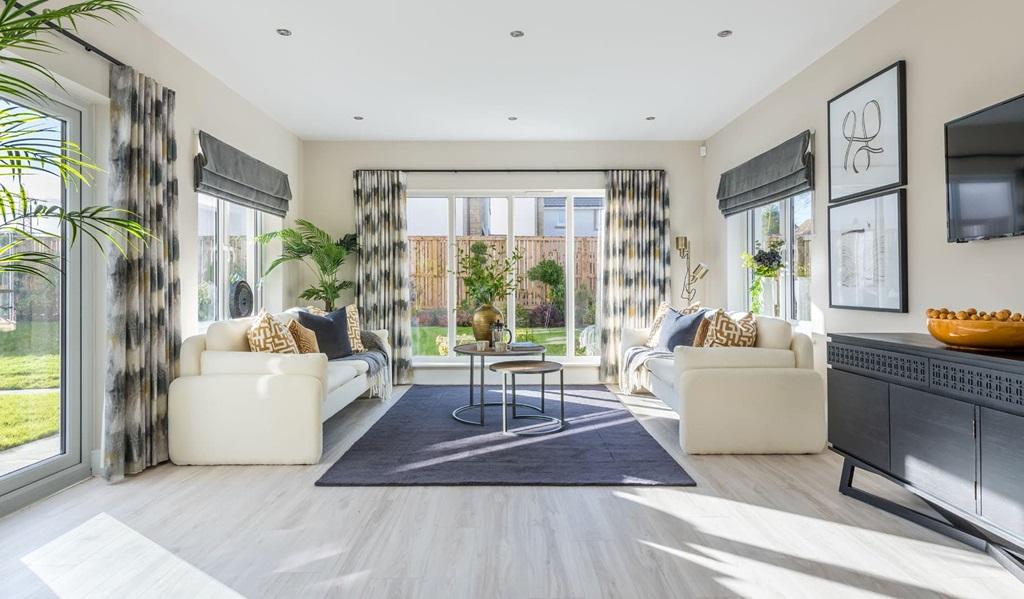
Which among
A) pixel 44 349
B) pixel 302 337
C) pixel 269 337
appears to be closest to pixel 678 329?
pixel 302 337

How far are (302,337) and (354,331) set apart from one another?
910mm

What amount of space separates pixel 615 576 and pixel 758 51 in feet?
11.7

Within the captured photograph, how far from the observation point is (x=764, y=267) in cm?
476

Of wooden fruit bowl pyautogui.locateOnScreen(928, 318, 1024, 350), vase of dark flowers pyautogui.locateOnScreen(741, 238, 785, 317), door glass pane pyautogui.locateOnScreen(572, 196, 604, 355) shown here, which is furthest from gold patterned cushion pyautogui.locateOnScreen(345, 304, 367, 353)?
wooden fruit bowl pyautogui.locateOnScreen(928, 318, 1024, 350)

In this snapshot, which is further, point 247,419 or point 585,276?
point 585,276

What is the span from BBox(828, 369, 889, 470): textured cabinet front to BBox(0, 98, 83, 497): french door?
13.7ft

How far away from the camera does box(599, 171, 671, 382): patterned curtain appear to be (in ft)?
20.3

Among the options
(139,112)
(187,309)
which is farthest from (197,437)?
(139,112)

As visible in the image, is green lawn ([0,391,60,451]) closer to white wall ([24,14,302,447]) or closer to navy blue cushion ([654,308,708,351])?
white wall ([24,14,302,447])

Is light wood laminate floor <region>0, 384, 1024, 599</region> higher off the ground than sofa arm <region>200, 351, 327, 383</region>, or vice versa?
sofa arm <region>200, 351, 327, 383</region>

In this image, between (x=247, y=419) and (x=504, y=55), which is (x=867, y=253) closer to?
(x=504, y=55)

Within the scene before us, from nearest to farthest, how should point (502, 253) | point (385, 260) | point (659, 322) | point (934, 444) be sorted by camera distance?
point (934, 444)
point (659, 322)
point (385, 260)
point (502, 253)

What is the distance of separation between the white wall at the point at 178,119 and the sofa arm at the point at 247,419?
46 cm

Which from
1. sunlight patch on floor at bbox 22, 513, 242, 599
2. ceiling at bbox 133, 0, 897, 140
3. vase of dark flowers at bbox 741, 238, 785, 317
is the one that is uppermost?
ceiling at bbox 133, 0, 897, 140
